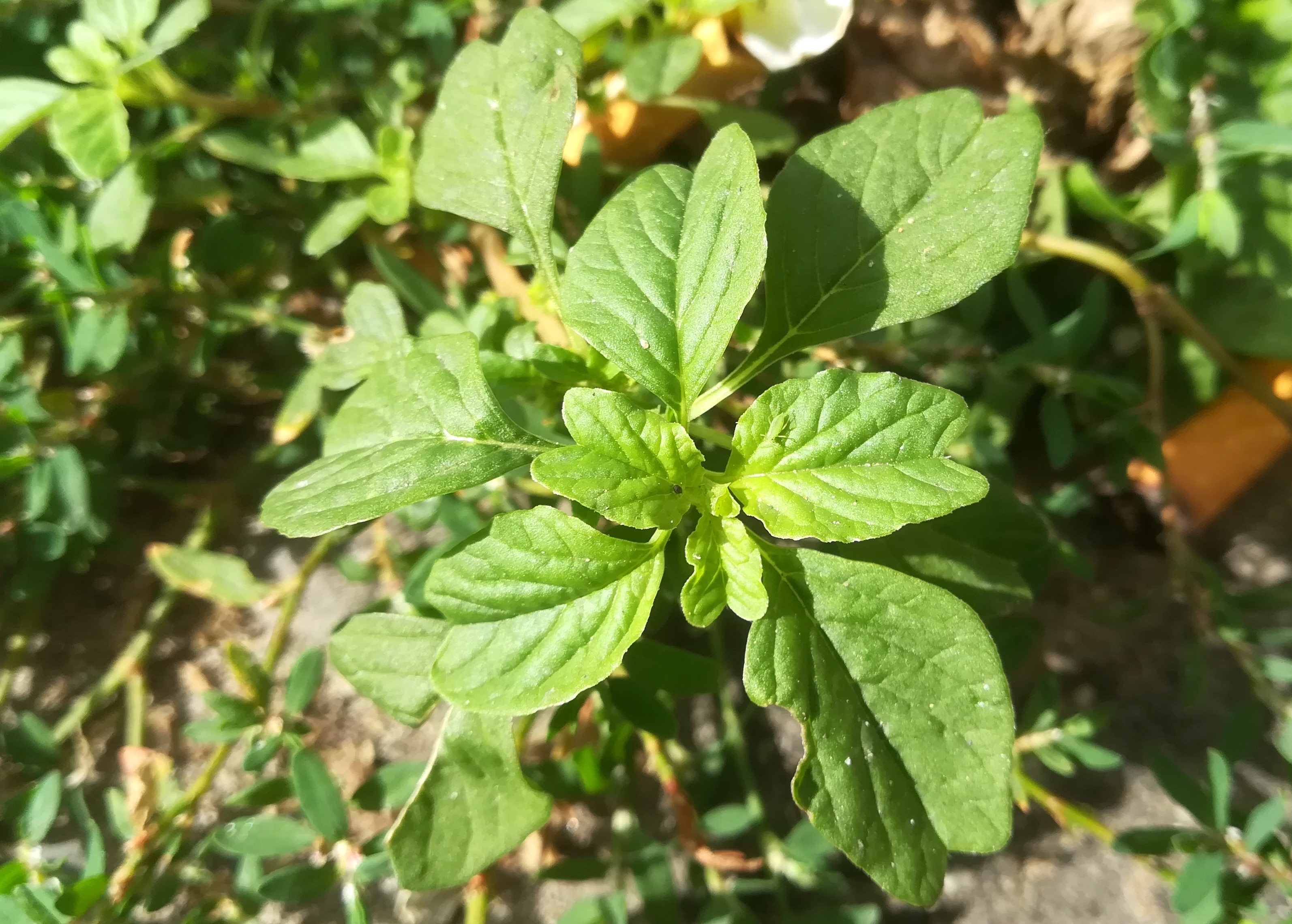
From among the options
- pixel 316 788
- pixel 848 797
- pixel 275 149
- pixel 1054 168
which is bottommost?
pixel 316 788

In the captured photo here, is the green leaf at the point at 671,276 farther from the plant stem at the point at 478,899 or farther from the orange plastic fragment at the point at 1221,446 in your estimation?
the orange plastic fragment at the point at 1221,446

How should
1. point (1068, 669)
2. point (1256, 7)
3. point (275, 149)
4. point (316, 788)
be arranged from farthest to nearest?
point (1068, 669) → point (275, 149) → point (1256, 7) → point (316, 788)

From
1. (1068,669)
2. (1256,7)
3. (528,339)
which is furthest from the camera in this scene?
(1068,669)

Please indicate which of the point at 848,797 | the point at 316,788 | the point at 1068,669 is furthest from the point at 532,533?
the point at 1068,669

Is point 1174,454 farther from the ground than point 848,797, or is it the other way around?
point 848,797

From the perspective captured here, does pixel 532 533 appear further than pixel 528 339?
No

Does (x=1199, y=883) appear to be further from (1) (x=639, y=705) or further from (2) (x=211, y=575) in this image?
(2) (x=211, y=575)

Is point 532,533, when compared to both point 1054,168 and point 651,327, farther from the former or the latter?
point 1054,168
